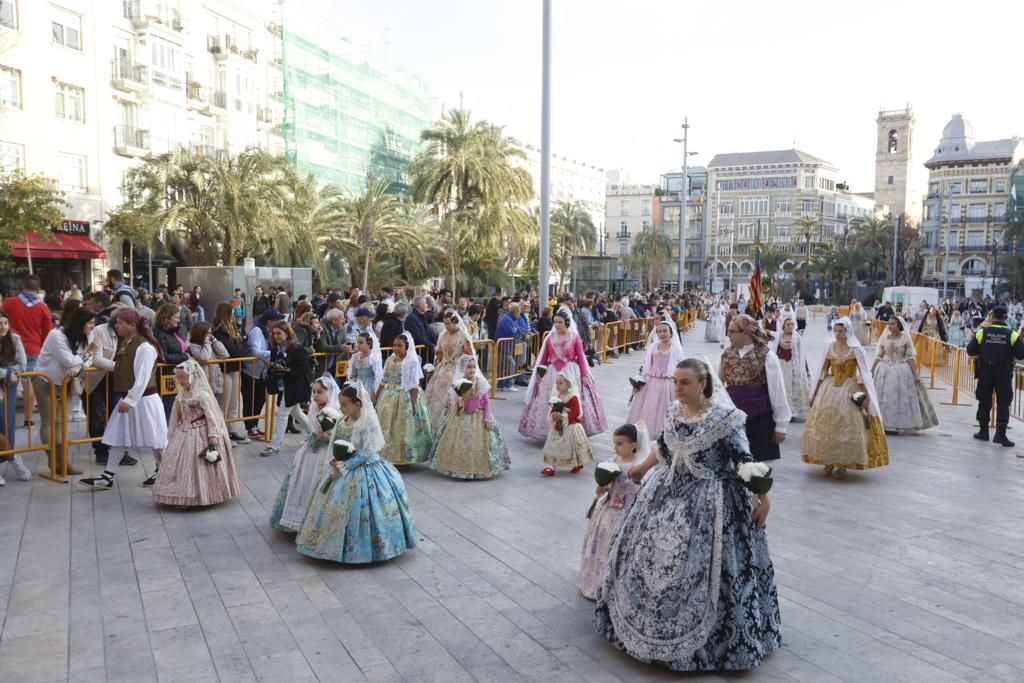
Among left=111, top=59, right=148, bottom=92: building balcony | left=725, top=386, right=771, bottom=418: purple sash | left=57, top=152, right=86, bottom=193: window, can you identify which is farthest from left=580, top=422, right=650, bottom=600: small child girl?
left=111, top=59, right=148, bottom=92: building balcony

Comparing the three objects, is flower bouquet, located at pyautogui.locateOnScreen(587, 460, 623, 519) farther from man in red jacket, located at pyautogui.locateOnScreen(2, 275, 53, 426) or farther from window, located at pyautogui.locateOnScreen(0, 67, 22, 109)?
window, located at pyautogui.locateOnScreen(0, 67, 22, 109)

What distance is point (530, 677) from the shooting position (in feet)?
14.3

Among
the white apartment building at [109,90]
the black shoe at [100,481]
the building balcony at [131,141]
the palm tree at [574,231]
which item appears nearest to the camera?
the black shoe at [100,481]

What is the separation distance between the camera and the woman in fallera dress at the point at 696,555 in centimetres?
430

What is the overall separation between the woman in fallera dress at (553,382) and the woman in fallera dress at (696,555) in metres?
5.55

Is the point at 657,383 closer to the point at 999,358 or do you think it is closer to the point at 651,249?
the point at 999,358

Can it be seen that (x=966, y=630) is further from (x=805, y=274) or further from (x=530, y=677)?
(x=805, y=274)

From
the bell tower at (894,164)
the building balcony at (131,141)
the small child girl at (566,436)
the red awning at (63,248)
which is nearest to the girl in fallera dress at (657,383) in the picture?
the small child girl at (566,436)

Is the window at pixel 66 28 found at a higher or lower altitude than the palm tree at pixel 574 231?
higher

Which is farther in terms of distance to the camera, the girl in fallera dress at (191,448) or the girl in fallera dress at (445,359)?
the girl in fallera dress at (445,359)

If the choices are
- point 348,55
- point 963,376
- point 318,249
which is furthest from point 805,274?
point 963,376

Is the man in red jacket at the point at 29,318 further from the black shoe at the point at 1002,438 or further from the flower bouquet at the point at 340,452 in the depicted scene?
the black shoe at the point at 1002,438

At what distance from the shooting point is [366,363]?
9.02 meters

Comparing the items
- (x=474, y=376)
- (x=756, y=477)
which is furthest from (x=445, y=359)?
(x=756, y=477)
